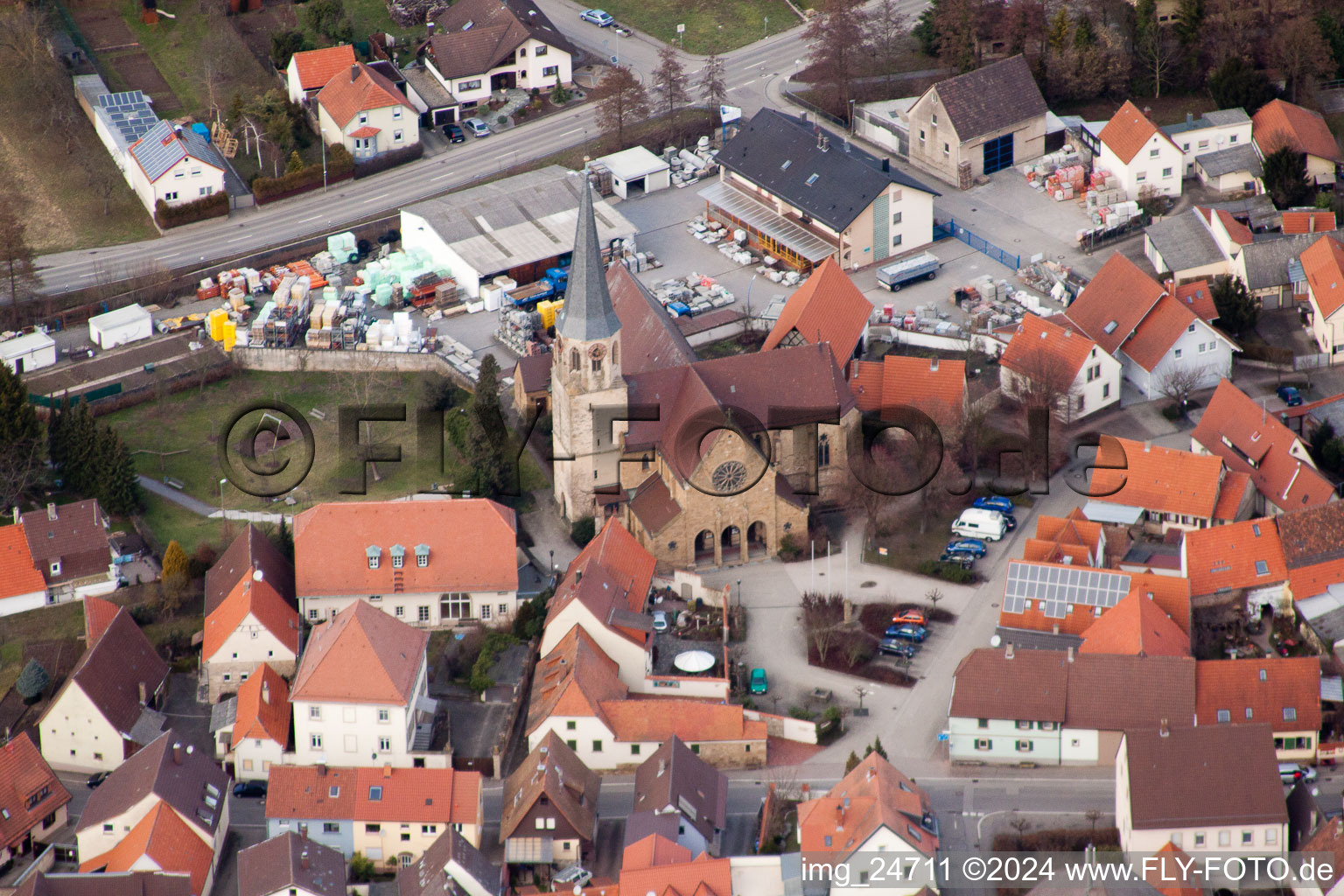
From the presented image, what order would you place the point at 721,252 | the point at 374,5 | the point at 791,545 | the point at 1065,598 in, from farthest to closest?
the point at 374,5 < the point at 721,252 < the point at 791,545 < the point at 1065,598

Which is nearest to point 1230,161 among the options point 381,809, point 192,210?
point 192,210

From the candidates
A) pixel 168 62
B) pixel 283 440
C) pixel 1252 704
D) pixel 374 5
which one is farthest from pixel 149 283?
pixel 1252 704

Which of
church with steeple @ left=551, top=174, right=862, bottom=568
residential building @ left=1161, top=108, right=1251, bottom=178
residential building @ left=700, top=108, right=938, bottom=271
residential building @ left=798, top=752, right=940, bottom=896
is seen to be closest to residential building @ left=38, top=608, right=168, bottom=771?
church with steeple @ left=551, top=174, right=862, bottom=568

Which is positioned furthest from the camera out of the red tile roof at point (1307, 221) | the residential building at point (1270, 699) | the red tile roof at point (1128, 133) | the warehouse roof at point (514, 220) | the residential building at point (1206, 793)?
the red tile roof at point (1128, 133)

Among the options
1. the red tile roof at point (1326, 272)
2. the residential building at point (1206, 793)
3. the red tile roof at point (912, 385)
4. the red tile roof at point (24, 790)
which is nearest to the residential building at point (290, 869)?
the red tile roof at point (24, 790)

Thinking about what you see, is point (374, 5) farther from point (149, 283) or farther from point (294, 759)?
point (294, 759)

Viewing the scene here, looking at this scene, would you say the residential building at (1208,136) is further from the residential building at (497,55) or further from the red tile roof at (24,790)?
the red tile roof at (24,790)
